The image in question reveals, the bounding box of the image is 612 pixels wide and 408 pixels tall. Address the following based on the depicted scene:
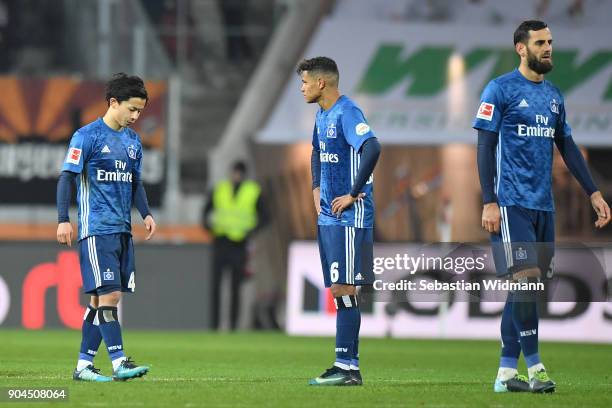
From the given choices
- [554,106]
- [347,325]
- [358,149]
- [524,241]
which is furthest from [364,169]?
[554,106]

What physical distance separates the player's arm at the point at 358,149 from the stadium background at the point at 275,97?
9018mm

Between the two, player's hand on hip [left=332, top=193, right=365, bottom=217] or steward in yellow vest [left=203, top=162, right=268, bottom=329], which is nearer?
player's hand on hip [left=332, top=193, right=365, bottom=217]

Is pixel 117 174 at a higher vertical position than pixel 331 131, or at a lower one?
lower

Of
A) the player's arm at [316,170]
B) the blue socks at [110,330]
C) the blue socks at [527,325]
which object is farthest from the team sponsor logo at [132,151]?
the blue socks at [527,325]

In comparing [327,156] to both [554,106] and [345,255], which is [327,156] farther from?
[554,106]

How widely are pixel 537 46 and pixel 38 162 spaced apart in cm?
1141

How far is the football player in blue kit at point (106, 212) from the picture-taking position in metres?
9.36

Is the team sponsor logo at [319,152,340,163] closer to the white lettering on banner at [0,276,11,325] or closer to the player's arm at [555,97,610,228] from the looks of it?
the player's arm at [555,97,610,228]

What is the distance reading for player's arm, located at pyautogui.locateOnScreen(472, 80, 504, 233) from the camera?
8648mm

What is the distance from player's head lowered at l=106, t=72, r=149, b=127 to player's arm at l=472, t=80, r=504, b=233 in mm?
2142

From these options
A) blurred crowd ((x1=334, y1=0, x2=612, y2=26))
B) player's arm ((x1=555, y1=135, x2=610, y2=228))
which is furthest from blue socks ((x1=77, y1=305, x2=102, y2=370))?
blurred crowd ((x1=334, y1=0, x2=612, y2=26))

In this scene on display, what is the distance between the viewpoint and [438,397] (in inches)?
343

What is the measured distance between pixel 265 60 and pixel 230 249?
397cm

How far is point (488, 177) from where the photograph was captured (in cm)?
865
